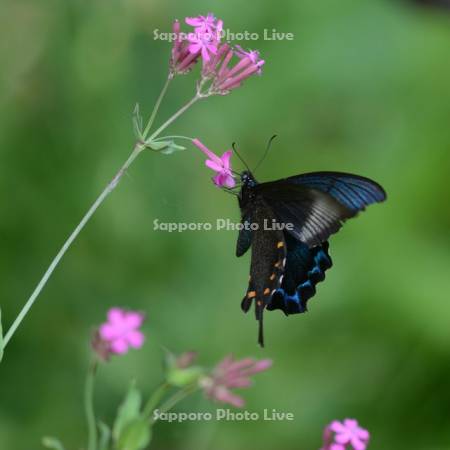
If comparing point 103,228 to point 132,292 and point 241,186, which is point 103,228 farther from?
point 241,186

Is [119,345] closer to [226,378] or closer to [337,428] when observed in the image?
[226,378]

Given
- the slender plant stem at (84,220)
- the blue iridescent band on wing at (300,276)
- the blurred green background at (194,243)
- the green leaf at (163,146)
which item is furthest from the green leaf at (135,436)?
the blurred green background at (194,243)

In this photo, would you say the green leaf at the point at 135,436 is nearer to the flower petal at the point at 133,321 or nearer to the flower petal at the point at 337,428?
the flower petal at the point at 133,321

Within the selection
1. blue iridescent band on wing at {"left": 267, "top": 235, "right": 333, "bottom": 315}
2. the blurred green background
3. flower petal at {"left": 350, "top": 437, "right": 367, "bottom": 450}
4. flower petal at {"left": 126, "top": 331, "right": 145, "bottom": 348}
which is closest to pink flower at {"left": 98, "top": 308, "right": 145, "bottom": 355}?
flower petal at {"left": 126, "top": 331, "right": 145, "bottom": 348}

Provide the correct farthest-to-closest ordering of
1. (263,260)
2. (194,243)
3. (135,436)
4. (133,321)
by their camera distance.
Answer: (194,243)
(263,260)
(133,321)
(135,436)

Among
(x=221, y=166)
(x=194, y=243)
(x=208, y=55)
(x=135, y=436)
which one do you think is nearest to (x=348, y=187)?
(x=221, y=166)

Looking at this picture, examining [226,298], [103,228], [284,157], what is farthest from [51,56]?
[226,298]
